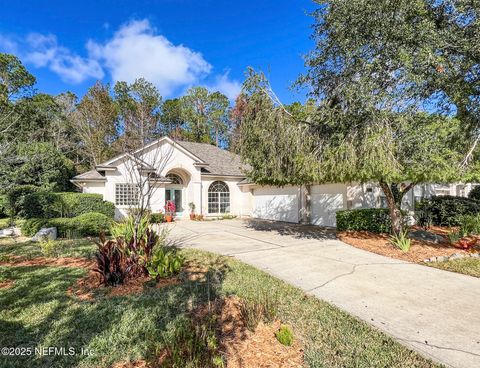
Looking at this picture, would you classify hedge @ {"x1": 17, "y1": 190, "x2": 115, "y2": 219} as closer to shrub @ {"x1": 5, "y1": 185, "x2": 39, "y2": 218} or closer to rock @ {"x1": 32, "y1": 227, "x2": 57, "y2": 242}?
shrub @ {"x1": 5, "y1": 185, "x2": 39, "y2": 218}

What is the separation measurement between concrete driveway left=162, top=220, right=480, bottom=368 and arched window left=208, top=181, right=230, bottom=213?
1238cm

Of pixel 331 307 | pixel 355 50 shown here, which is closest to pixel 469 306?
pixel 331 307

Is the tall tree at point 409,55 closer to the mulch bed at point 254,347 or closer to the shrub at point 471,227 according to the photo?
the shrub at point 471,227

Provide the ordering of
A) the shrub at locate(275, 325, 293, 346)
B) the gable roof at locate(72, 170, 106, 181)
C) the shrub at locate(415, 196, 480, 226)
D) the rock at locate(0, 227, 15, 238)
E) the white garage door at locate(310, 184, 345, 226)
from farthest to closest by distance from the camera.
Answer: the gable roof at locate(72, 170, 106, 181), the white garage door at locate(310, 184, 345, 226), the shrub at locate(415, 196, 480, 226), the rock at locate(0, 227, 15, 238), the shrub at locate(275, 325, 293, 346)

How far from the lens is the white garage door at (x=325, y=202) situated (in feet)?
50.5

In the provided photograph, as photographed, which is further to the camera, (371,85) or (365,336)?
(371,85)

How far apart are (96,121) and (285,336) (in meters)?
33.9

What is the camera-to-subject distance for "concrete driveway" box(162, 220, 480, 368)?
153 inches

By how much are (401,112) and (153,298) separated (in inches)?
334

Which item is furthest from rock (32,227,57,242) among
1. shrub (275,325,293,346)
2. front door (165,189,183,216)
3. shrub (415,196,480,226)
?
shrub (415,196,480,226)

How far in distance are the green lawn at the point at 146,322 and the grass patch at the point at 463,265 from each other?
4.72m

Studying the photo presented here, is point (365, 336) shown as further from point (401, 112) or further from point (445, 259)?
point (401, 112)

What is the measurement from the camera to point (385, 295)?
552 cm

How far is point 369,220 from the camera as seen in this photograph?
12844mm
